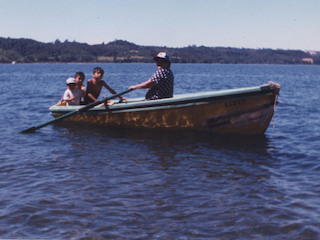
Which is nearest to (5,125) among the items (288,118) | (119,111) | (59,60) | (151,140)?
(119,111)

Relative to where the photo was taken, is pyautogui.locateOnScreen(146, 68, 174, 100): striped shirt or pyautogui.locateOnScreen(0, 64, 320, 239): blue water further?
pyautogui.locateOnScreen(146, 68, 174, 100): striped shirt

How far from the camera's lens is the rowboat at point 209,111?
8.23 metres

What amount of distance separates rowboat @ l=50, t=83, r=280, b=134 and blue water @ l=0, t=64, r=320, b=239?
28 cm

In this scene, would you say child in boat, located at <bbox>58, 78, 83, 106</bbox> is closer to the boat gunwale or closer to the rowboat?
the rowboat

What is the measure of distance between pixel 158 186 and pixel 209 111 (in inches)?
136

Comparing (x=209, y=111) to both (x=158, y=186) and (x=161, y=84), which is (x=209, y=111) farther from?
(x=158, y=186)

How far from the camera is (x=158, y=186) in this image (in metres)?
5.58

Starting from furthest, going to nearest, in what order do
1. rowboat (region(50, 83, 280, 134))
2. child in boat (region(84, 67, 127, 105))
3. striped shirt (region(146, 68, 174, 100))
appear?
child in boat (region(84, 67, 127, 105)) → striped shirt (region(146, 68, 174, 100)) → rowboat (region(50, 83, 280, 134))

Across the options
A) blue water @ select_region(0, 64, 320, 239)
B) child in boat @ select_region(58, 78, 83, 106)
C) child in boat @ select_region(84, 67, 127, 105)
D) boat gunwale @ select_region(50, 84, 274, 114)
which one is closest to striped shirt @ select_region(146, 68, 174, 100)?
boat gunwale @ select_region(50, 84, 274, 114)

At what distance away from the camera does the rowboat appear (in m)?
8.23

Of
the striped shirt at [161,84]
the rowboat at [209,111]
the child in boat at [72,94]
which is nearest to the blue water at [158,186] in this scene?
the rowboat at [209,111]

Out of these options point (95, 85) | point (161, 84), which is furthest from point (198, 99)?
point (95, 85)

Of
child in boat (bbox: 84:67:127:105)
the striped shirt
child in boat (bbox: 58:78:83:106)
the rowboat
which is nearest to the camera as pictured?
the rowboat

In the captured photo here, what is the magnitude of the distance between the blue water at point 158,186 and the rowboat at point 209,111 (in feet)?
0.90
